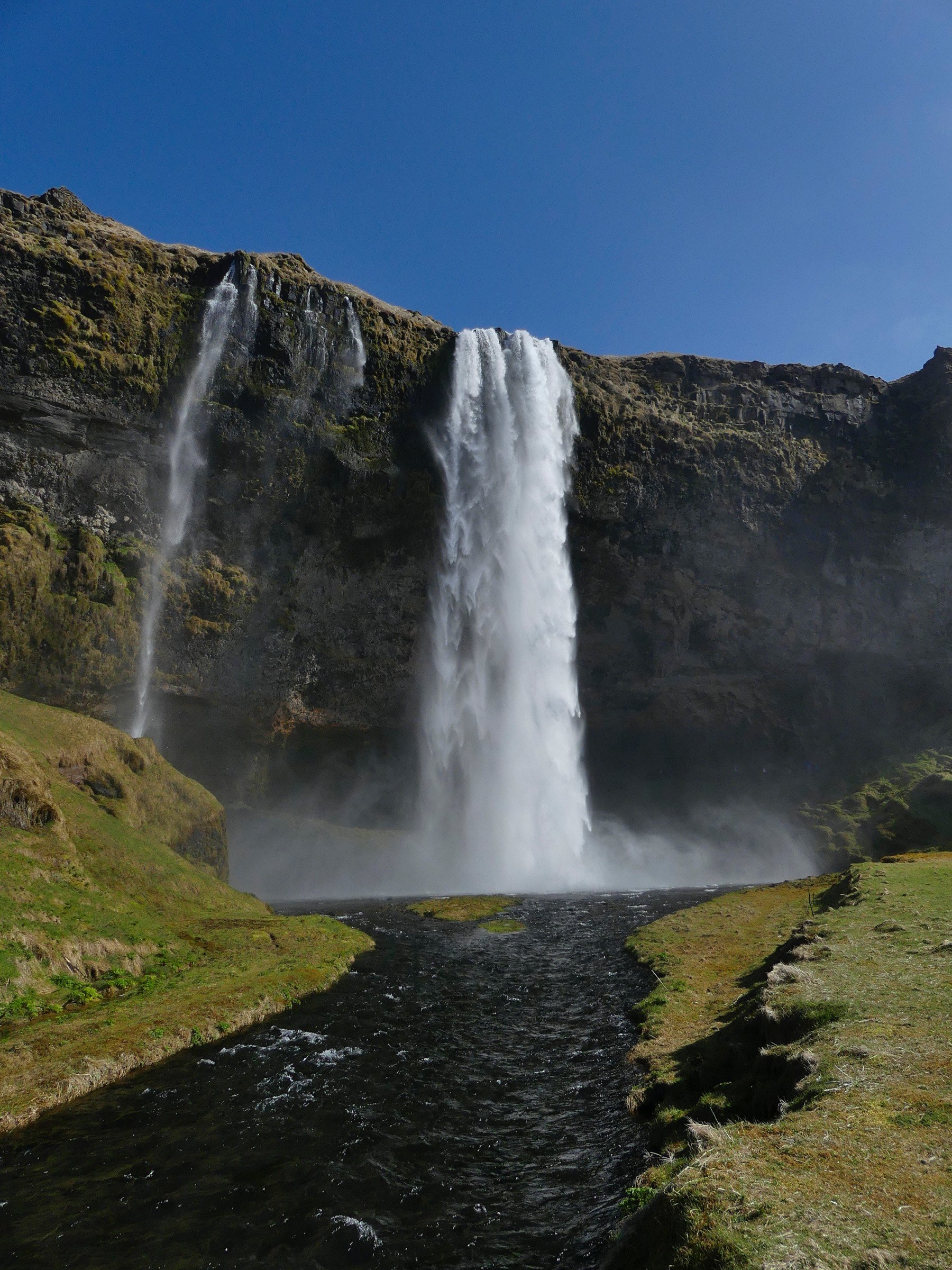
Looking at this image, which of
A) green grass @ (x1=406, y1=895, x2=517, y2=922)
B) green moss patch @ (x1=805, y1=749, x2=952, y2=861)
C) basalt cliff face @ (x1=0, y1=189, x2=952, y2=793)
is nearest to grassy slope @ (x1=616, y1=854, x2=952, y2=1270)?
green grass @ (x1=406, y1=895, x2=517, y2=922)

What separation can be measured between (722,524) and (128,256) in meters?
55.9

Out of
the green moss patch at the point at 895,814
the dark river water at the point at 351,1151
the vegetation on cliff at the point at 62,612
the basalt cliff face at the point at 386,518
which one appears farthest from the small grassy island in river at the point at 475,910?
the green moss patch at the point at 895,814

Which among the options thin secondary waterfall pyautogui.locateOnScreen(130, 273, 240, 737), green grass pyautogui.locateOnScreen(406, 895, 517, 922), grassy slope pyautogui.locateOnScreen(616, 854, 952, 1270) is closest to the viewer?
grassy slope pyautogui.locateOnScreen(616, 854, 952, 1270)

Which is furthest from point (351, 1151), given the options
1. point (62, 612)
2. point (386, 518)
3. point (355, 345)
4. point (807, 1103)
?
point (355, 345)

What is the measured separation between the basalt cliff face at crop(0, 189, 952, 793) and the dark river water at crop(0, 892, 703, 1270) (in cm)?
3844

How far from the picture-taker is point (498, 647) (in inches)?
2414

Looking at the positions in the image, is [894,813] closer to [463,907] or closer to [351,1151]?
[463,907]

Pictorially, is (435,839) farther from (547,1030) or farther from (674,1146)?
(674,1146)

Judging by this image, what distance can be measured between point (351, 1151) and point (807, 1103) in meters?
6.72

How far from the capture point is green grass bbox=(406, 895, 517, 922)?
117 ft

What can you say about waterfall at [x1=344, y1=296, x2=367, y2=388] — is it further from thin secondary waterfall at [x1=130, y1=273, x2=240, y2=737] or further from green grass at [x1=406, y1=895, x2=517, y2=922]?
green grass at [x1=406, y1=895, x2=517, y2=922]

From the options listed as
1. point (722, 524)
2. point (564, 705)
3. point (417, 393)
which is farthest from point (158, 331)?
point (722, 524)

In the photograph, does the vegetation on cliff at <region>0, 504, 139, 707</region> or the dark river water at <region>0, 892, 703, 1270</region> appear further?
the vegetation on cliff at <region>0, 504, 139, 707</region>

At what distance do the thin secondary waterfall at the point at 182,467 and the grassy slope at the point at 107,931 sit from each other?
14524mm
